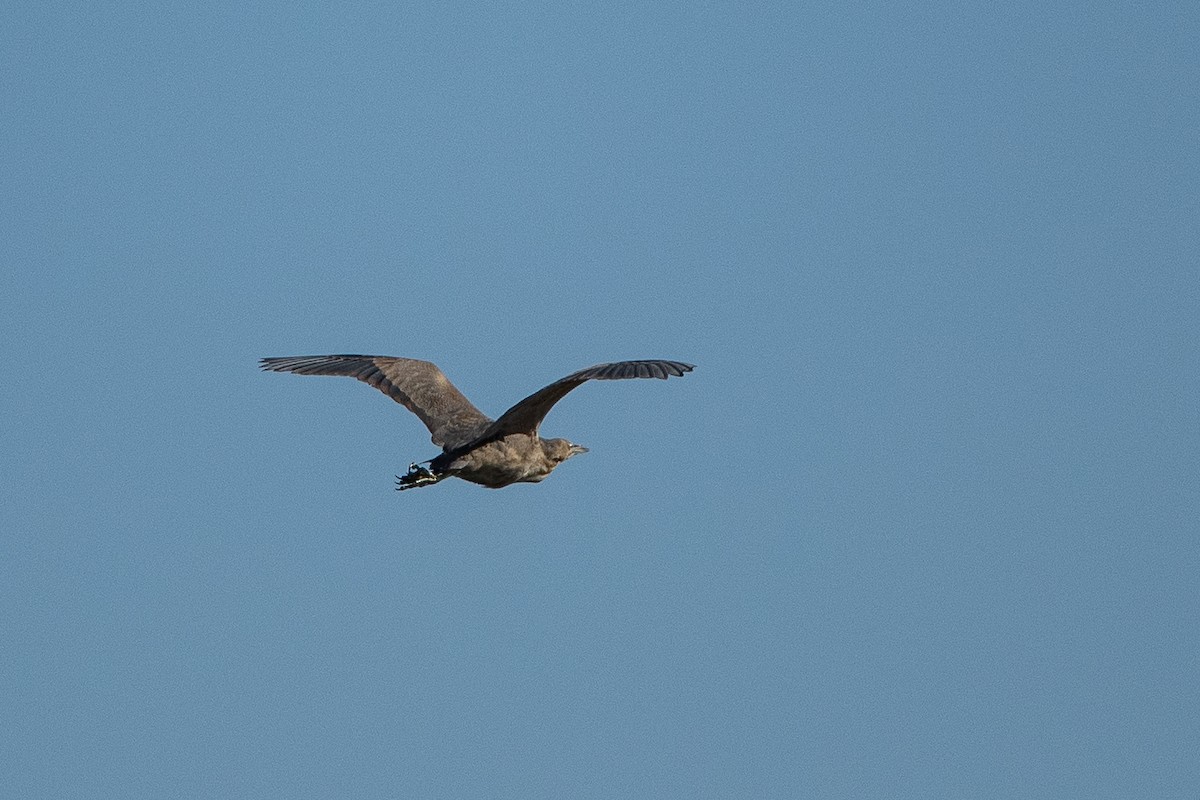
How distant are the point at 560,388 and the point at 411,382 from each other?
3.68 metres

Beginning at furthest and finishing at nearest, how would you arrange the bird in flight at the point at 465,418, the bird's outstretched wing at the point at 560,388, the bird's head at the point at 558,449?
the bird's head at the point at 558,449
the bird in flight at the point at 465,418
the bird's outstretched wing at the point at 560,388

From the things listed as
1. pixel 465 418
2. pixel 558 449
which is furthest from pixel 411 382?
pixel 558 449

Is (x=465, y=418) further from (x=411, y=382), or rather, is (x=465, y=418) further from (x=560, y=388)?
(x=560, y=388)

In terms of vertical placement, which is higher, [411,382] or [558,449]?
[411,382]

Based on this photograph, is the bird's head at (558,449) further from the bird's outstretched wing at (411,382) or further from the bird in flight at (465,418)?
the bird's outstretched wing at (411,382)

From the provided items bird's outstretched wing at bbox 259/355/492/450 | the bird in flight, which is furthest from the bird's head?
bird's outstretched wing at bbox 259/355/492/450

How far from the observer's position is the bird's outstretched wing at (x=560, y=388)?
1764 centimetres

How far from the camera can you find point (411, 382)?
22.1 meters

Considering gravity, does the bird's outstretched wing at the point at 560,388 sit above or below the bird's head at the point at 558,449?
below

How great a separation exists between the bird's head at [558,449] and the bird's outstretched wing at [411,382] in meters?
0.81

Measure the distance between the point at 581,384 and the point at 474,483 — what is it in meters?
2.84

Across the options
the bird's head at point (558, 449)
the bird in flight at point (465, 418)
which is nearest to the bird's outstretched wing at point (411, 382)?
the bird in flight at point (465, 418)

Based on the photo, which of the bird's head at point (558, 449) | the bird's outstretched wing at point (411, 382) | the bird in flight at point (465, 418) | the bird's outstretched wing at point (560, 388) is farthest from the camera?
the bird's head at point (558, 449)

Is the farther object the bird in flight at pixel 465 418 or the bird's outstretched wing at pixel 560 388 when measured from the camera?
the bird in flight at pixel 465 418
